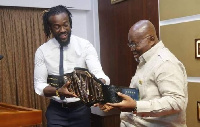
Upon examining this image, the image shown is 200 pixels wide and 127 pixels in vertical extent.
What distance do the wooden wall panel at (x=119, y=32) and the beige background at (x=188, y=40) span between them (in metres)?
0.26

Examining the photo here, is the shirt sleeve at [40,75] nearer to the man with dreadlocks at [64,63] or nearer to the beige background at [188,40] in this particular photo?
the man with dreadlocks at [64,63]

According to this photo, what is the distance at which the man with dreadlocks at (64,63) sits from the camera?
233cm

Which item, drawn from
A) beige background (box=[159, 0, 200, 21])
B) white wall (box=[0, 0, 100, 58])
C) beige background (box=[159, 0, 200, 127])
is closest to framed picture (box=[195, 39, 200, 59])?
beige background (box=[159, 0, 200, 127])

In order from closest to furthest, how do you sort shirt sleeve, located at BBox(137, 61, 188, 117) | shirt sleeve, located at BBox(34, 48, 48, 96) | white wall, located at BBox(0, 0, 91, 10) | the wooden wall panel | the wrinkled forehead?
shirt sleeve, located at BBox(137, 61, 188, 117) → the wrinkled forehead → shirt sleeve, located at BBox(34, 48, 48, 96) → the wooden wall panel → white wall, located at BBox(0, 0, 91, 10)

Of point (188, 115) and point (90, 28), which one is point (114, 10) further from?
point (188, 115)

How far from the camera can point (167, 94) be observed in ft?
4.66

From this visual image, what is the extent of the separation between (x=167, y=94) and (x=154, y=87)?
0.45 feet

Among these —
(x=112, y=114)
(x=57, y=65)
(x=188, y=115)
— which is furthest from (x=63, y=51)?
(x=188, y=115)

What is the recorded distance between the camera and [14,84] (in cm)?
335

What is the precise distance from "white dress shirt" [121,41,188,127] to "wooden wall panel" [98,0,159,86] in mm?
1271

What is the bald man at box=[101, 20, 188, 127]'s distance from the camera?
1423 millimetres

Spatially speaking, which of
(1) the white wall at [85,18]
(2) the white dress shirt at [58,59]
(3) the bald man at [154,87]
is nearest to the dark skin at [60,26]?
(2) the white dress shirt at [58,59]

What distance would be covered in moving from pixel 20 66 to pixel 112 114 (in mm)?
1239

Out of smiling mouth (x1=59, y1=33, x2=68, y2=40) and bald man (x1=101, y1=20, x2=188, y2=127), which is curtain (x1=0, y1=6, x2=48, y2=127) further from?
bald man (x1=101, y1=20, x2=188, y2=127)
